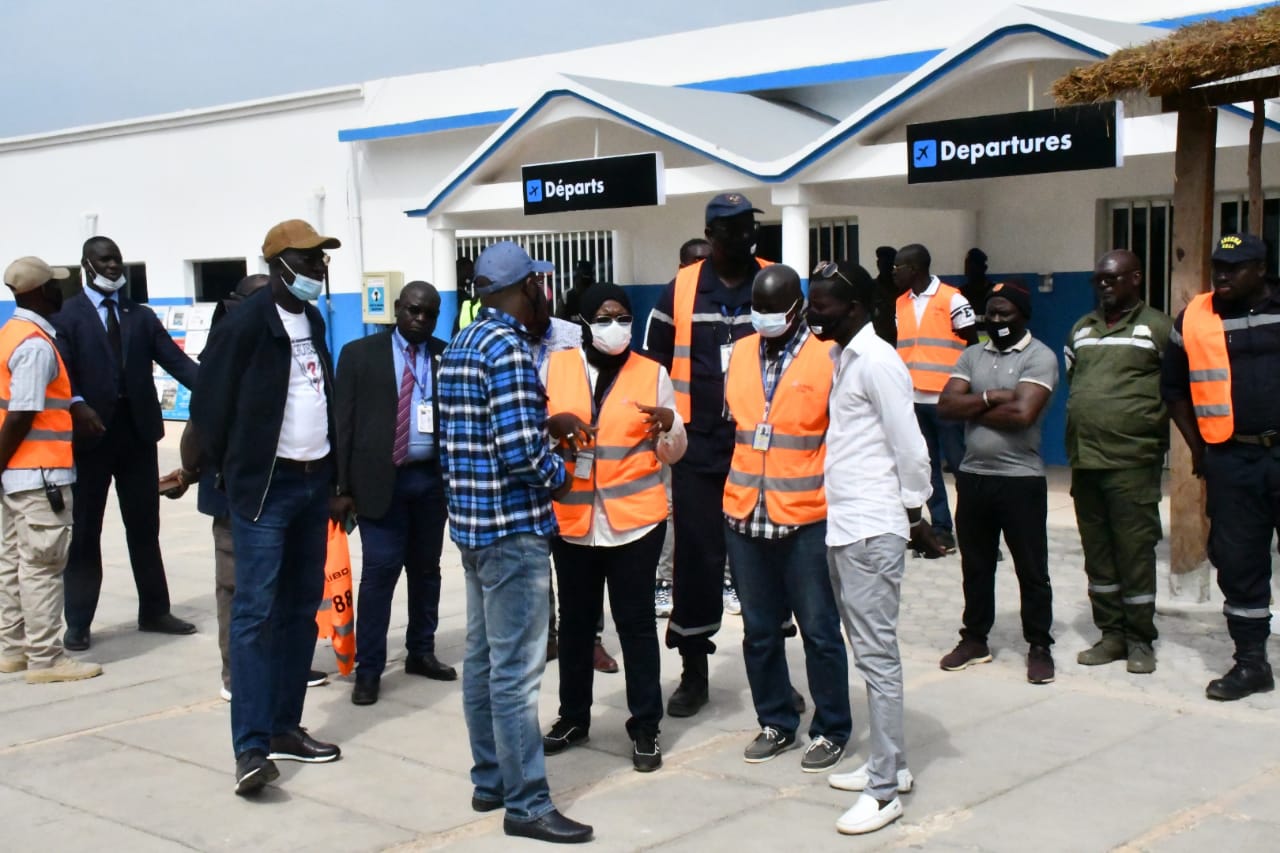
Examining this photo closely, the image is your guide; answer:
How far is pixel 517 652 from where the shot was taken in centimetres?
506

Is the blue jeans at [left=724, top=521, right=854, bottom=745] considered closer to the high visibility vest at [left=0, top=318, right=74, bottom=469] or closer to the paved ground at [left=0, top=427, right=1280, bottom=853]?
the paved ground at [left=0, top=427, right=1280, bottom=853]

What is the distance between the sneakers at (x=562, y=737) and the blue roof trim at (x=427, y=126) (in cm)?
1248

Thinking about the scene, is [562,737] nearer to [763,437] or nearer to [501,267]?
[763,437]

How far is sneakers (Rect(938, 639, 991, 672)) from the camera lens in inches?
282

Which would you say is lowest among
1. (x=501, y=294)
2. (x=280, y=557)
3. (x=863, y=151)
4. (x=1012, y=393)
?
(x=280, y=557)

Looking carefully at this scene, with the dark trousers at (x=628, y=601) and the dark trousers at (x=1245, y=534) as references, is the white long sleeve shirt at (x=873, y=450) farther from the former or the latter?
the dark trousers at (x=1245, y=534)

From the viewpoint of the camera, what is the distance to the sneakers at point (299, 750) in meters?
6.00

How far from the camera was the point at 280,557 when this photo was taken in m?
5.76

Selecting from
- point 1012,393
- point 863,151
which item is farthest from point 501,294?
point 863,151

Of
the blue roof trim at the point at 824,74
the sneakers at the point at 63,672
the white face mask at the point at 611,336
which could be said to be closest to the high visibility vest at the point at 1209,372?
the white face mask at the point at 611,336

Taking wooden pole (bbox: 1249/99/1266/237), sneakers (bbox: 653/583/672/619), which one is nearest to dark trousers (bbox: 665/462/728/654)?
sneakers (bbox: 653/583/672/619)

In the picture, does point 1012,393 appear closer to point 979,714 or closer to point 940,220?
point 979,714

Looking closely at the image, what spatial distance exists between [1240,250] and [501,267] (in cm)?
341

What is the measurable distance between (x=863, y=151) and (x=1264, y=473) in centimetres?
588
